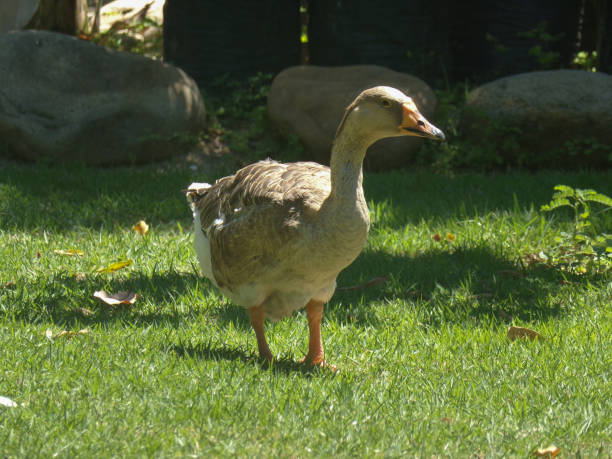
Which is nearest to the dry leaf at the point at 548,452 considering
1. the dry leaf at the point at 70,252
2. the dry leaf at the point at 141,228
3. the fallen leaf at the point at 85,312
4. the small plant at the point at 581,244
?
the small plant at the point at 581,244

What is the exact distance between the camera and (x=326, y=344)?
4703mm

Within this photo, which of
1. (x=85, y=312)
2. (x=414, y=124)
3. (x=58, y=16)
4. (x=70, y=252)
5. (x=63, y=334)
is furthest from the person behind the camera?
(x=58, y=16)

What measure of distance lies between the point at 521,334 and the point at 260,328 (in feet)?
5.32

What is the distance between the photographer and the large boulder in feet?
29.6

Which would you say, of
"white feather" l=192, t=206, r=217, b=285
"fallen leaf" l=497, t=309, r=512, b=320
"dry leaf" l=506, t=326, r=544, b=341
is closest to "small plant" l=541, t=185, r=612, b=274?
"fallen leaf" l=497, t=309, r=512, b=320

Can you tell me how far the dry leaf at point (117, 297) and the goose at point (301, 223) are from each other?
82 centimetres

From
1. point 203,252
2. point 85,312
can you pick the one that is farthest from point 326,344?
point 85,312

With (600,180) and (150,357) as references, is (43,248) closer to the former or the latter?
(150,357)

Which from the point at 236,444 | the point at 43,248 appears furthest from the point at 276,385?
the point at 43,248

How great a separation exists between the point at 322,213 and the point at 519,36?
7624mm

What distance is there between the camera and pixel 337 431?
11.3ft

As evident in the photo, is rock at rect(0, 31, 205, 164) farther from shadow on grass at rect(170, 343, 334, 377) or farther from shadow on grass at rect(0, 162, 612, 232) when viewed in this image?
shadow on grass at rect(170, 343, 334, 377)

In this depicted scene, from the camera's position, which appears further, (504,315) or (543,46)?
(543,46)

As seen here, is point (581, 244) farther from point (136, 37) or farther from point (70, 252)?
point (136, 37)
